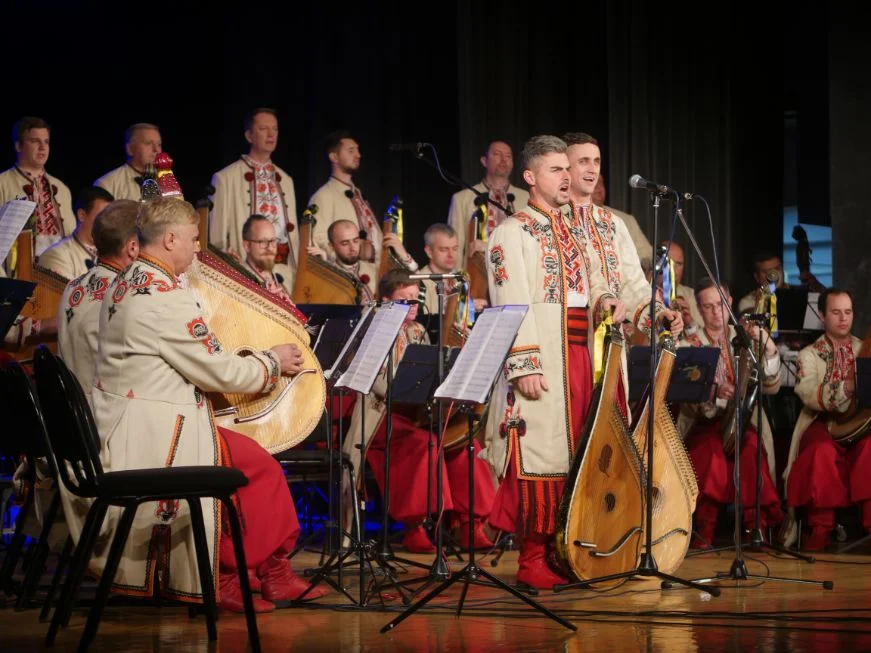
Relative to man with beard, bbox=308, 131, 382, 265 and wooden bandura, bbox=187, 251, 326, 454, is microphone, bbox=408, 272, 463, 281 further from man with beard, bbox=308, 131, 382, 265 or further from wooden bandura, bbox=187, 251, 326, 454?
man with beard, bbox=308, 131, 382, 265

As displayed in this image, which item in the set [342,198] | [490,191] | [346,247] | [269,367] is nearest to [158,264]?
[269,367]

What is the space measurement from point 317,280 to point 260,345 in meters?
2.90

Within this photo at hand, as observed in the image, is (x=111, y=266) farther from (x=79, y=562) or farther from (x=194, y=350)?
(x=79, y=562)

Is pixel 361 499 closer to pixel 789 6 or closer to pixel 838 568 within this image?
pixel 838 568

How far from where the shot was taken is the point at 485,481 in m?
7.23

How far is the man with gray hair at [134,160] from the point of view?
8.08 metres

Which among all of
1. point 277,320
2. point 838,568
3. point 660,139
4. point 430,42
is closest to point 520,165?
point 277,320

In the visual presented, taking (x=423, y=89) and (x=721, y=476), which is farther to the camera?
(x=423, y=89)

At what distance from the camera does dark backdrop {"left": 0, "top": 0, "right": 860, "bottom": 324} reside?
10180 millimetres

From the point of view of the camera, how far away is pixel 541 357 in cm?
550

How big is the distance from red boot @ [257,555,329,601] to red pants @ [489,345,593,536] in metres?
0.93

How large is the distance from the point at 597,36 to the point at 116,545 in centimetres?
773

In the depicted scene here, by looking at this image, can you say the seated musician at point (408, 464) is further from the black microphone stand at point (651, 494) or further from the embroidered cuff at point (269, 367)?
the embroidered cuff at point (269, 367)

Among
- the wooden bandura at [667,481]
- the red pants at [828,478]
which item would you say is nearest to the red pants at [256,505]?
the wooden bandura at [667,481]
